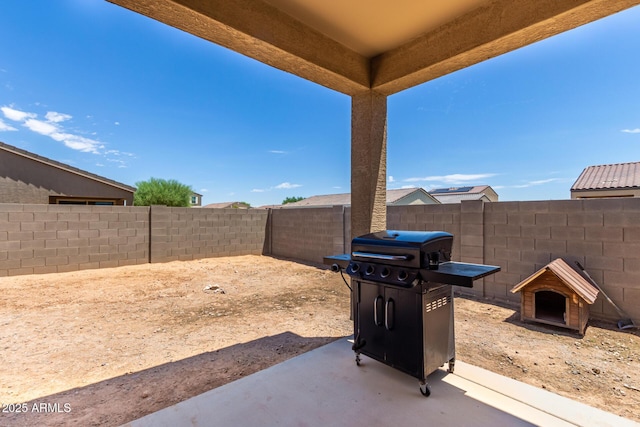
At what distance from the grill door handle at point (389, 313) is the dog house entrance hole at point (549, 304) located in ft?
10.1

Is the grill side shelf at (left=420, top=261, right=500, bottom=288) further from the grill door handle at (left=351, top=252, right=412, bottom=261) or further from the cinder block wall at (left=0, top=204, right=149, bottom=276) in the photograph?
the cinder block wall at (left=0, top=204, right=149, bottom=276)

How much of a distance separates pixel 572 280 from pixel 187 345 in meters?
4.58

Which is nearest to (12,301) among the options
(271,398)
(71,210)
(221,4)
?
(71,210)

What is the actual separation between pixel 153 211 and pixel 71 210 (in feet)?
5.77

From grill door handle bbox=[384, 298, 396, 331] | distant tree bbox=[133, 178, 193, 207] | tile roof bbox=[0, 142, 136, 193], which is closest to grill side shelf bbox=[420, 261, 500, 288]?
grill door handle bbox=[384, 298, 396, 331]

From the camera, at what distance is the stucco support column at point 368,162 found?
294cm

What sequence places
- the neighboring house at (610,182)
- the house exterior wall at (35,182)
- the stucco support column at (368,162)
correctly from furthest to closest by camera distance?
the house exterior wall at (35,182) → the neighboring house at (610,182) → the stucco support column at (368,162)

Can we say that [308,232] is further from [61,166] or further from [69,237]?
[61,166]

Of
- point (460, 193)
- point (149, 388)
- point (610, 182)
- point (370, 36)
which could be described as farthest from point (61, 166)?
point (460, 193)

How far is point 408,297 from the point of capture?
173cm

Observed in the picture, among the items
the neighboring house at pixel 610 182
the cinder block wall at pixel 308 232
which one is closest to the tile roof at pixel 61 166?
the cinder block wall at pixel 308 232

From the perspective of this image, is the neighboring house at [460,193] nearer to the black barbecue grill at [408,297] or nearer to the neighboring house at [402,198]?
the neighboring house at [402,198]

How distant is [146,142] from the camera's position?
19.3 m

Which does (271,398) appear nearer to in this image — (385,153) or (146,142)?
(385,153)
